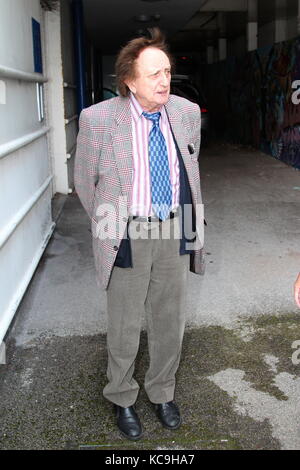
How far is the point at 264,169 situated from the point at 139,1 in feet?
13.8

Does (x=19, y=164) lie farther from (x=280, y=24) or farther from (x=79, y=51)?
(x=280, y=24)

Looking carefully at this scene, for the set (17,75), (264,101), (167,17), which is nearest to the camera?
(17,75)

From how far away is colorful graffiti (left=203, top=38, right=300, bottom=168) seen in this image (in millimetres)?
11375

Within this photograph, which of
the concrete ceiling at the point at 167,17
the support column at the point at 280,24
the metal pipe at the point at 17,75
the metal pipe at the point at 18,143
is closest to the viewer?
the metal pipe at the point at 18,143

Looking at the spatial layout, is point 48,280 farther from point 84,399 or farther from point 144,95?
point 144,95

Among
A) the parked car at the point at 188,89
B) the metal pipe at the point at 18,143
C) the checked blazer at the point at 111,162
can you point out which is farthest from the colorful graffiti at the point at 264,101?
the checked blazer at the point at 111,162

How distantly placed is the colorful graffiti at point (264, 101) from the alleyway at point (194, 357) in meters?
5.74

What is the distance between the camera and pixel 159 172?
102 inches

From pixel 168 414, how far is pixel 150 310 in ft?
1.83

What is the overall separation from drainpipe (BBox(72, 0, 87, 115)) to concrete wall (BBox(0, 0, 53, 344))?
3880 millimetres

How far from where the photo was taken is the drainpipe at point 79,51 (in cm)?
980

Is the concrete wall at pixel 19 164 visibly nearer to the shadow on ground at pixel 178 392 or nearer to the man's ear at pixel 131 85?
the shadow on ground at pixel 178 392

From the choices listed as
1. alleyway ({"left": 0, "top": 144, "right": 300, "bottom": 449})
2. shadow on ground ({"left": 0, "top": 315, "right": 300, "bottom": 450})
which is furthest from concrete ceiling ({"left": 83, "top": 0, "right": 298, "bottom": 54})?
shadow on ground ({"left": 0, "top": 315, "right": 300, "bottom": 450})

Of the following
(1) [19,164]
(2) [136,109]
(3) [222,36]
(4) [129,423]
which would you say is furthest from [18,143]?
(3) [222,36]
